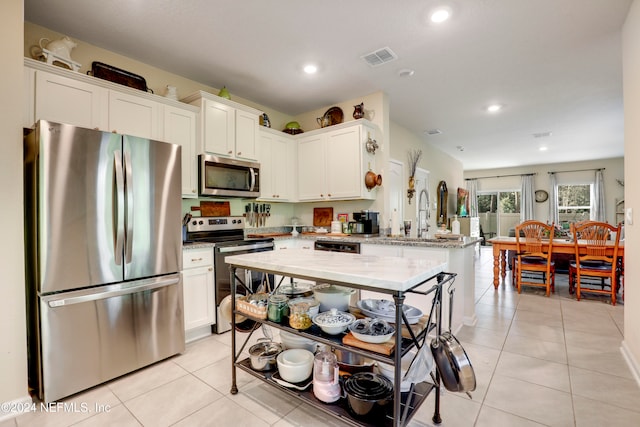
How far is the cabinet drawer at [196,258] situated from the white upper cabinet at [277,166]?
128cm

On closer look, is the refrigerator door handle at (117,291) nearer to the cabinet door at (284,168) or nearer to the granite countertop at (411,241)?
the granite countertop at (411,241)

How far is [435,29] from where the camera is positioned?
2.54 m

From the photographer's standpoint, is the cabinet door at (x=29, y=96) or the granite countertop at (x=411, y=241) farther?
the granite countertop at (x=411, y=241)

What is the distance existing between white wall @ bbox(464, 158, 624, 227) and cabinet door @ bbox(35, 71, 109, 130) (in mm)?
10822

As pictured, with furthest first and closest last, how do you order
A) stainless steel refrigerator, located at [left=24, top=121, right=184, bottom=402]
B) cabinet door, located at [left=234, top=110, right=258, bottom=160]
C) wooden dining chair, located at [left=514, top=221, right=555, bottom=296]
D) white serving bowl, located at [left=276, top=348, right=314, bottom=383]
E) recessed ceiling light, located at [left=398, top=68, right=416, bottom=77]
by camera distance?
1. wooden dining chair, located at [left=514, top=221, right=555, bottom=296]
2. cabinet door, located at [left=234, top=110, right=258, bottom=160]
3. recessed ceiling light, located at [left=398, top=68, right=416, bottom=77]
4. stainless steel refrigerator, located at [left=24, top=121, right=184, bottom=402]
5. white serving bowl, located at [left=276, top=348, right=314, bottom=383]

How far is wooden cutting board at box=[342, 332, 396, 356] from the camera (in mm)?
1295

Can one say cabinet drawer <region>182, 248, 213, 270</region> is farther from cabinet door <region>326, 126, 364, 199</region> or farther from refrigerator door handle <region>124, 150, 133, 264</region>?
cabinet door <region>326, 126, 364, 199</region>

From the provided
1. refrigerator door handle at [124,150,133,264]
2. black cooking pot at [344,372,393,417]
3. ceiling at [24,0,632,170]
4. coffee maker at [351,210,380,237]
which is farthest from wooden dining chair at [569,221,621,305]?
refrigerator door handle at [124,150,133,264]

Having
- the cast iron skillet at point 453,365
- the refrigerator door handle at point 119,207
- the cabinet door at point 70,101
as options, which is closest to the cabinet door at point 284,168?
the cabinet door at point 70,101

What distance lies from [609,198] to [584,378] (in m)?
8.96

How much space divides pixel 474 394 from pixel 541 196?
9.61 meters

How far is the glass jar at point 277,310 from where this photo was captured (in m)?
1.70

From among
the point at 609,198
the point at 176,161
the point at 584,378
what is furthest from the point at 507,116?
the point at 609,198

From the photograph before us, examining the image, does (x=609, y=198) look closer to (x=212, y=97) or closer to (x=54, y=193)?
(x=212, y=97)
